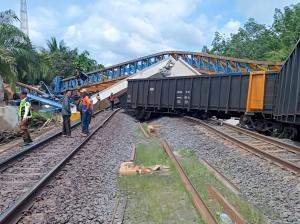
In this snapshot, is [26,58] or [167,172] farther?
[26,58]

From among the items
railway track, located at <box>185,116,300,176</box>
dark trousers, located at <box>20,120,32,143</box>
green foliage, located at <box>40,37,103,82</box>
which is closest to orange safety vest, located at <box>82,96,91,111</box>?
dark trousers, located at <box>20,120,32,143</box>

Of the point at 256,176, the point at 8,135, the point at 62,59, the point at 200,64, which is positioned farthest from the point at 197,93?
the point at 62,59

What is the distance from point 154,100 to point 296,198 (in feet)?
63.7

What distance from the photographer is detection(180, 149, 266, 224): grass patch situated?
20.1ft

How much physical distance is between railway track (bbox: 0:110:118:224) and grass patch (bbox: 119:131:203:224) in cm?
149

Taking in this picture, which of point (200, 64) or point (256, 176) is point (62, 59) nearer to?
point (200, 64)

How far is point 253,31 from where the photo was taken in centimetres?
9525

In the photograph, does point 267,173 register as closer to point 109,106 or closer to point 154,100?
point 154,100

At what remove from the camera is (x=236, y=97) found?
19.4 m

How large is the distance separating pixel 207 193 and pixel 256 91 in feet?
37.1

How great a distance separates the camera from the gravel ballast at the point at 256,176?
Answer: 650cm

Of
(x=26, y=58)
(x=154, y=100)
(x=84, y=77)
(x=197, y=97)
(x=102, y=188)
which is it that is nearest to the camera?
(x=102, y=188)

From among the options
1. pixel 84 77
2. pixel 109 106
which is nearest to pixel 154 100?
pixel 109 106

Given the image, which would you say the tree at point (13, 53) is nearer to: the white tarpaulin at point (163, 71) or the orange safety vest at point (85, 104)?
the orange safety vest at point (85, 104)
